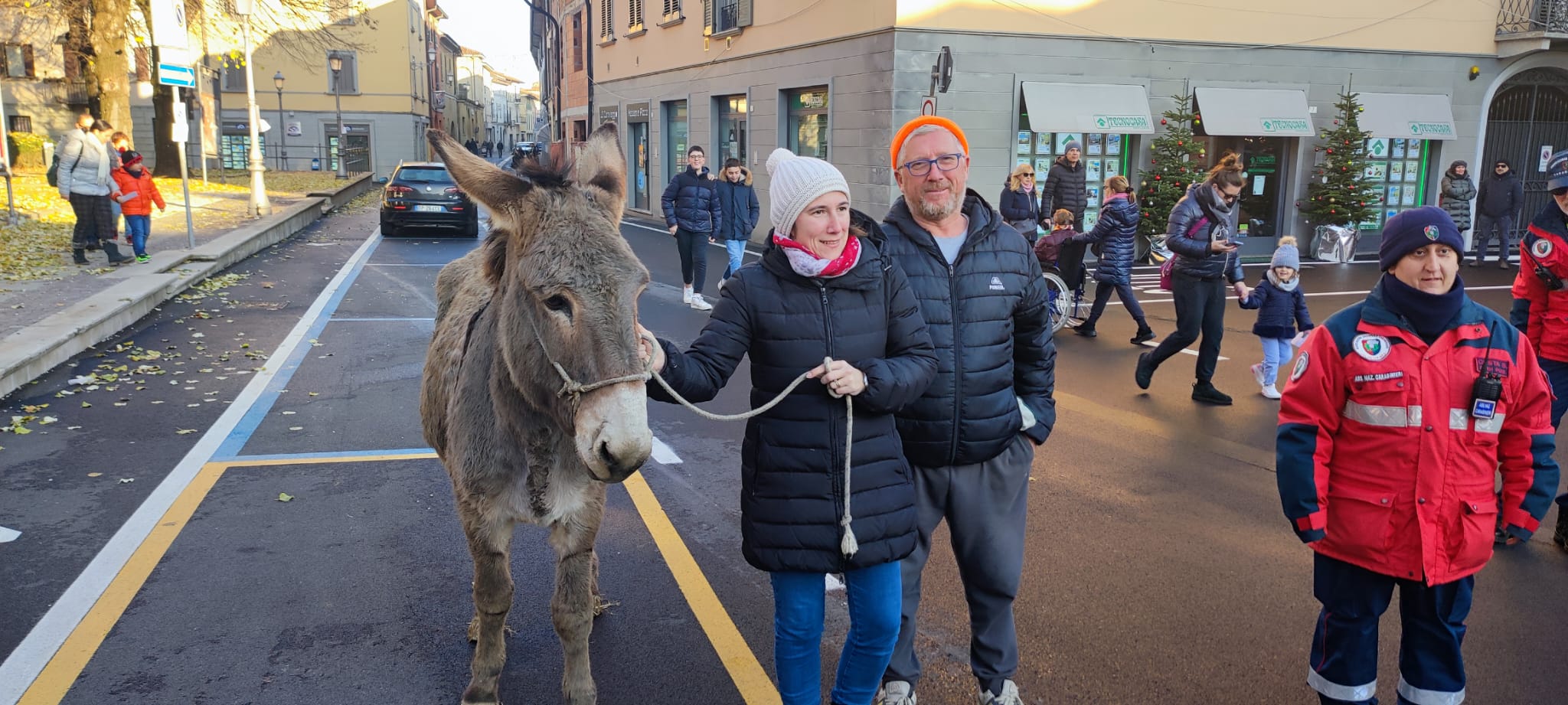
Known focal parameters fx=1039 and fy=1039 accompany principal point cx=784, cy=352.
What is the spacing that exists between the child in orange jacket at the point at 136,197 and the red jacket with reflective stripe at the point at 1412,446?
618 inches

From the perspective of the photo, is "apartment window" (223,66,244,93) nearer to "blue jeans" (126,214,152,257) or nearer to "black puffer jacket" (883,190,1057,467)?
"blue jeans" (126,214,152,257)

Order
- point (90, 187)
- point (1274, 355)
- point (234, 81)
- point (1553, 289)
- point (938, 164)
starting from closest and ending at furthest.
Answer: point (938, 164) → point (1553, 289) → point (1274, 355) → point (90, 187) → point (234, 81)

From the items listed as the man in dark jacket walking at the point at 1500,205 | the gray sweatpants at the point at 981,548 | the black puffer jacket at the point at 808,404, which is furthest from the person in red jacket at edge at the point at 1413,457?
the man in dark jacket walking at the point at 1500,205

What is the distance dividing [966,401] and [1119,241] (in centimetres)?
825

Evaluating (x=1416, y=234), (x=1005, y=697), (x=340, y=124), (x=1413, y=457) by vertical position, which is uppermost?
(x=340, y=124)

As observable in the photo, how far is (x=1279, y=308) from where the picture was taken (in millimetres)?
8297

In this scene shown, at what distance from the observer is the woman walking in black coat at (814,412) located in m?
2.96

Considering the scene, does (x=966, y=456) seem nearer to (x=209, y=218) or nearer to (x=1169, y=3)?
(x=1169, y=3)

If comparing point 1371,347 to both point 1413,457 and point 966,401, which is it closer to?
point 1413,457

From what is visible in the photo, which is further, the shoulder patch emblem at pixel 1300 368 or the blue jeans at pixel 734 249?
the blue jeans at pixel 734 249

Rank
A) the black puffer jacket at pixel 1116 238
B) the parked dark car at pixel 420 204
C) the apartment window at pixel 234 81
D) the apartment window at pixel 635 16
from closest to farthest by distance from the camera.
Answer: the black puffer jacket at pixel 1116 238
the parked dark car at pixel 420 204
the apartment window at pixel 635 16
the apartment window at pixel 234 81

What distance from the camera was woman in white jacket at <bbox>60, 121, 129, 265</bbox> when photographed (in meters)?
14.0

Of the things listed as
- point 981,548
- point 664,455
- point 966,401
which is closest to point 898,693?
point 981,548

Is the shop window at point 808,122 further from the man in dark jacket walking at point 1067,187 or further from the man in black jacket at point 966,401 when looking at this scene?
the man in black jacket at point 966,401
